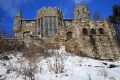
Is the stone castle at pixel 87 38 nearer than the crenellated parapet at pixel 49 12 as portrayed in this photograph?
Yes

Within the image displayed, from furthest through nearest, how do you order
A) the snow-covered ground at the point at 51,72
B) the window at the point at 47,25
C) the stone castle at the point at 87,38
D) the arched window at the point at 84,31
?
1. the window at the point at 47,25
2. the arched window at the point at 84,31
3. the stone castle at the point at 87,38
4. the snow-covered ground at the point at 51,72

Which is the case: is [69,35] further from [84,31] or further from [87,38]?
[87,38]

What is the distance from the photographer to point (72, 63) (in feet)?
64.0

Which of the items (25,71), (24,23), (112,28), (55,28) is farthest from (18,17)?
(25,71)

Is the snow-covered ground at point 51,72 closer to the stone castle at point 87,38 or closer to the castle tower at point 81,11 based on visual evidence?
the stone castle at point 87,38

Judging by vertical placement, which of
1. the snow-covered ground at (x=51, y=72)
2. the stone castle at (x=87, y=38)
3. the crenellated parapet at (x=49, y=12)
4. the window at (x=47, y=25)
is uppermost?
the crenellated parapet at (x=49, y=12)

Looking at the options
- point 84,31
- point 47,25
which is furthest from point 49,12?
point 84,31

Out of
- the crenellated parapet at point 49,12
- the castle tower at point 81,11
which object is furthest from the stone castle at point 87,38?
the castle tower at point 81,11

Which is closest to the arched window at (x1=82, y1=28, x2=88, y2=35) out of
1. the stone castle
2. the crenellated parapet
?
the stone castle

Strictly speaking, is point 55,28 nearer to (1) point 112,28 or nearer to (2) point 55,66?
(1) point 112,28

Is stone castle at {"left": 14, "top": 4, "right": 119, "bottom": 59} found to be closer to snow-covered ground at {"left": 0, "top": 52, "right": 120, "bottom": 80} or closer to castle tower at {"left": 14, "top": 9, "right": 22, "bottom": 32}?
snow-covered ground at {"left": 0, "top": 52, "right": 120, "bottom": 80}

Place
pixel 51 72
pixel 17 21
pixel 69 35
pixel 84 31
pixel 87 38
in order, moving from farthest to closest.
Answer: pixel 17 21 < pixel 84 31 < pixel 69 35 < pixel 87 38 < pixel 51 72

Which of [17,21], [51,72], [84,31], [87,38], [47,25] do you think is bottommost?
[51,72]

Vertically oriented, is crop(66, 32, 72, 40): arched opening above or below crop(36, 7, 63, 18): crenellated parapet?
below
